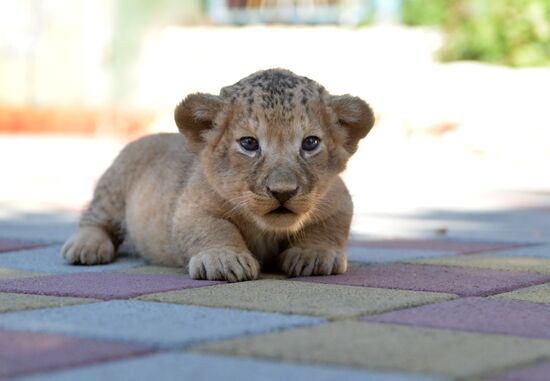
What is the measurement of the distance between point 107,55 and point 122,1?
0.78 meters

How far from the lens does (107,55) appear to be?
51.0 feet

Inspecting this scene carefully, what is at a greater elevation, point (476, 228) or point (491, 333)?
point (491, 333)

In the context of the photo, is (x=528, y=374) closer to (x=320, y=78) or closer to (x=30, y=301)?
(x=30, y=301)

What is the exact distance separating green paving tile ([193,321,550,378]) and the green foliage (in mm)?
10261

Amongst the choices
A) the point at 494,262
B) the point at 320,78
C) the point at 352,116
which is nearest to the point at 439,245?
the point at 494,262

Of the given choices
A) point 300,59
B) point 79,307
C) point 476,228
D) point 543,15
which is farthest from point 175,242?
point 300,59

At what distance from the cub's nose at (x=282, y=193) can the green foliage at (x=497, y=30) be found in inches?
362

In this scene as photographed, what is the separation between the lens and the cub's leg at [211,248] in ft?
14.1

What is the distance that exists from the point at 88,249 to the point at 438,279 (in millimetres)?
1562

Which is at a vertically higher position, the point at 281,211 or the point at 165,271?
the point at 281,211

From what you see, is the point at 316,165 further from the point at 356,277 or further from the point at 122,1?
the point at 122,1

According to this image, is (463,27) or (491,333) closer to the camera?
(491,333)

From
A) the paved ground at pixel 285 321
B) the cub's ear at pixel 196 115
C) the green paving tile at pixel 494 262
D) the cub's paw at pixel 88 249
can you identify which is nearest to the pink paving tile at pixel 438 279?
the paved ground at pixel 285 321

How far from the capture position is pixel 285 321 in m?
3.26
